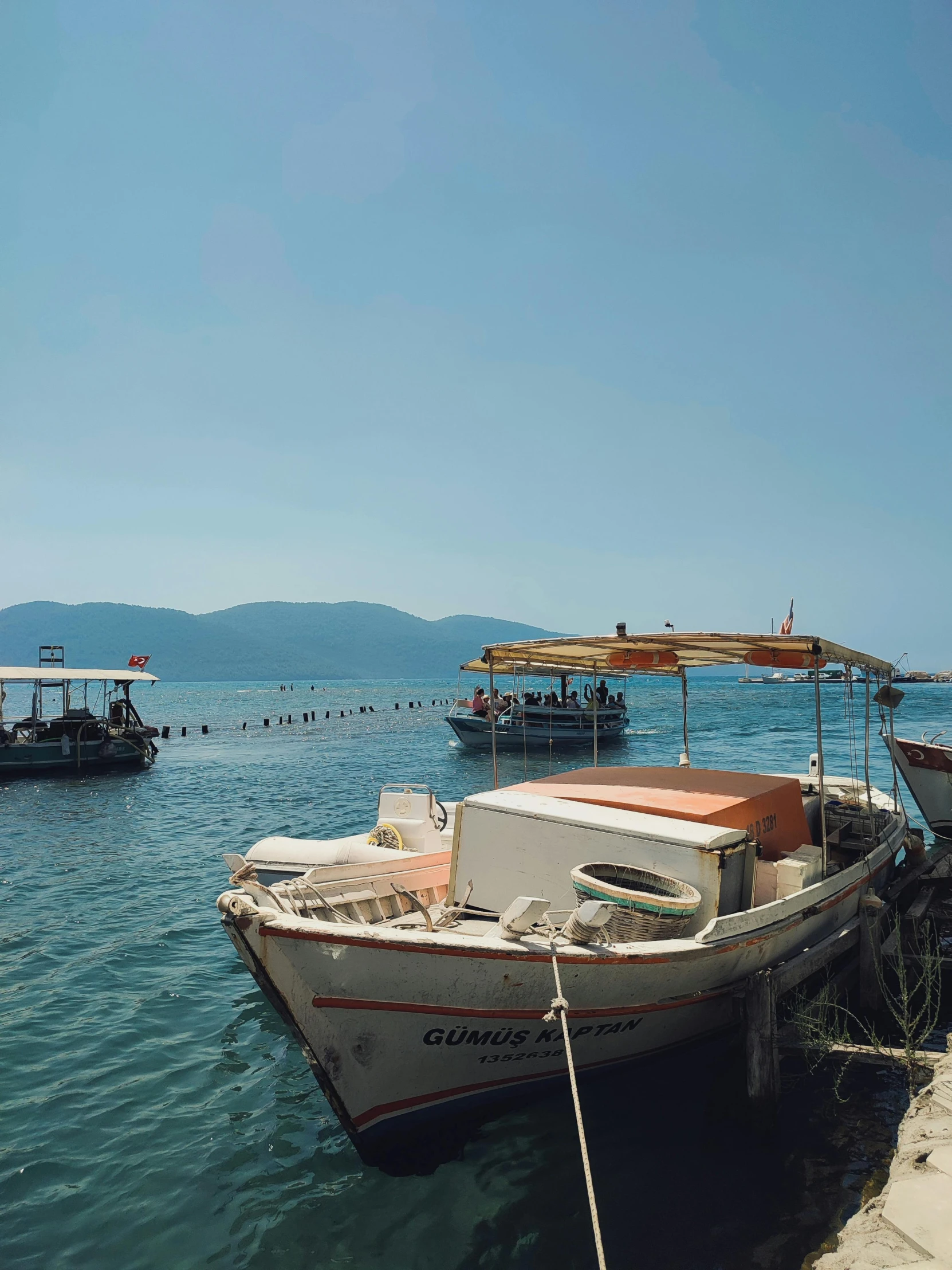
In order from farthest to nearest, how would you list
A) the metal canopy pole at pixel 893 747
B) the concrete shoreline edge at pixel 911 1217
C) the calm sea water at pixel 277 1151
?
the metal canopy pole at pixel 893 747 < the calm sea water at pixel 277 1151 < the concrete shoreline edge at pixel 911 1217

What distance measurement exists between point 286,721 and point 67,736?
34380mm

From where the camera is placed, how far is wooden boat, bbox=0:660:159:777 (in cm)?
2664

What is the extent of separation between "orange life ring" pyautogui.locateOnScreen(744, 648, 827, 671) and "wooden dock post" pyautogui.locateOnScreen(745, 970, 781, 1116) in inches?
154

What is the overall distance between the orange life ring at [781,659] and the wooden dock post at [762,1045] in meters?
3.91

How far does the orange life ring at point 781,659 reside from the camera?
9219 millimetres

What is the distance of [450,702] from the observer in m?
103

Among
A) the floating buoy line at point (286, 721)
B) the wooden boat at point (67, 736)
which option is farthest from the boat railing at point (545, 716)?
the floating buoy line at point (286, 721)

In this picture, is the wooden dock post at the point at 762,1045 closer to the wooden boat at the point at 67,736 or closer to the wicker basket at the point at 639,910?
the wicker basket at the point at 639,910

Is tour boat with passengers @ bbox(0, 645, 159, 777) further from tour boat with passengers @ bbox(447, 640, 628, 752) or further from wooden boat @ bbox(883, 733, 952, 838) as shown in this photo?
wooden boat @ bbox(883, 733, 952, 838)

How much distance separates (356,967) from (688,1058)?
167 inches

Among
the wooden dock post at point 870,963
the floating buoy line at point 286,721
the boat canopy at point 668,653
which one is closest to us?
the boat canopy at point 668,653

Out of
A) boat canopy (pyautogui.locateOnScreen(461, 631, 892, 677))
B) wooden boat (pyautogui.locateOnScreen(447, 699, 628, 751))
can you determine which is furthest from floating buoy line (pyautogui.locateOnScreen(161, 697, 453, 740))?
boat canopy (pyautogui.locateOnScreen(461, 631, 892, 677))

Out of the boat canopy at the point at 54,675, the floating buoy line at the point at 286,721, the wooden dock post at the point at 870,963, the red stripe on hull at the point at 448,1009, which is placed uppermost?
the boat canopy at the point at 54,675

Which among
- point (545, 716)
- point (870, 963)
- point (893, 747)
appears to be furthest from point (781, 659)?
point (545, 716)
